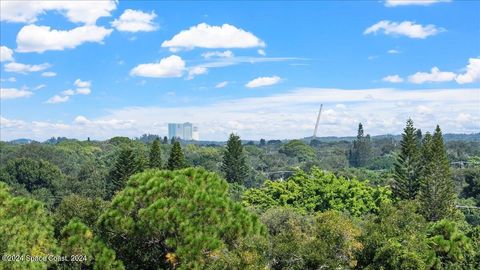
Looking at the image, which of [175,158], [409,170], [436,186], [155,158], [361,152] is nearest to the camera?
[436,186]

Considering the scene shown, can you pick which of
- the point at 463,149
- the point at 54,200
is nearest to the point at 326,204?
the point at 54,200

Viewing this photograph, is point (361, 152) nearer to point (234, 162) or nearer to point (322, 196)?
point (234, 162)

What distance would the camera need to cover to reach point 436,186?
38.2 meters

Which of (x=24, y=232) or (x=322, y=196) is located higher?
(x=24, y=232)

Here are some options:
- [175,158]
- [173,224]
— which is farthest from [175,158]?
[173,224]

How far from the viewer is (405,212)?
64.7 ft

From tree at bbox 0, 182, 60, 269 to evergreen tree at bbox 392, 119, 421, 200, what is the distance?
29.8 meters

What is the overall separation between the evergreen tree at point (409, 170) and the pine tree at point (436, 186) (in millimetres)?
1699

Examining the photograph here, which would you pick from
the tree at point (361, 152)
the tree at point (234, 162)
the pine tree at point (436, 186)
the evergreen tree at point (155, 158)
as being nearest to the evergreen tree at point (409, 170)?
the pine tree at point (436, 186)

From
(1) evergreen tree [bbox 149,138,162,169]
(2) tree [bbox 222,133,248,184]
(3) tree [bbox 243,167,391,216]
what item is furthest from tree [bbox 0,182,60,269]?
(2) tree [bbox 222,133,248,184]

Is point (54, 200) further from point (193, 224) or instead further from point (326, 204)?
point (193, 224)

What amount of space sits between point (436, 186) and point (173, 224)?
26854 mm

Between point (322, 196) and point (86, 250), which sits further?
point (322, 196)

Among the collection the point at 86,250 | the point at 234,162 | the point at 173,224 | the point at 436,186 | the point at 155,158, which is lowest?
the point at 86,250
